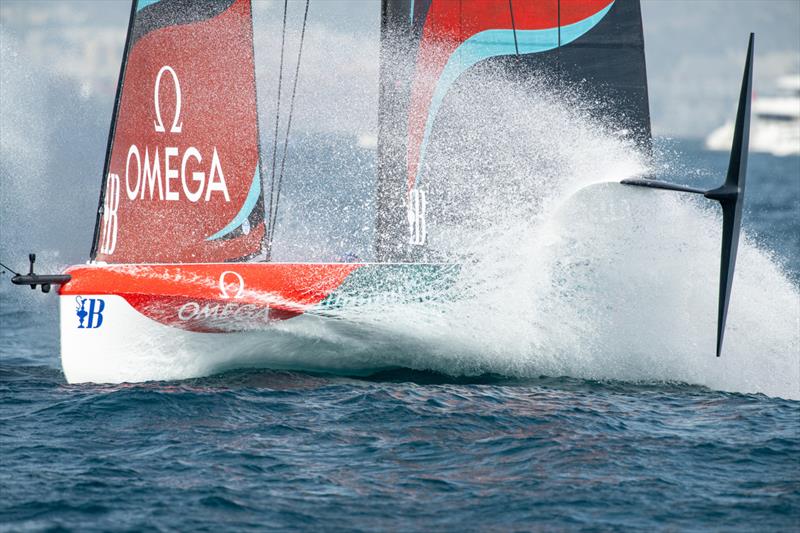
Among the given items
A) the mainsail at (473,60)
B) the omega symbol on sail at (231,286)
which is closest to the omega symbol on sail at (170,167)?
the omega symbol on sail at (231,286)

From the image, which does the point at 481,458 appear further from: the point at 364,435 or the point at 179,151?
the point at 179,151

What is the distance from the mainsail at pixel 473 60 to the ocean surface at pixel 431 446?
4.80 ft

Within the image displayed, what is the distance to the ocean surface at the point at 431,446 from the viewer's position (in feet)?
20.2

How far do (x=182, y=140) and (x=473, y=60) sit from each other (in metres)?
2.79

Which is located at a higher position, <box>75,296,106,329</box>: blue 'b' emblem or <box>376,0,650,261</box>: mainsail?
<box>376,0,650,261</box>: mainsail

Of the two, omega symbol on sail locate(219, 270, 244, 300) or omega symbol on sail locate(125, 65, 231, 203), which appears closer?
omega symbol on sail locate(219, 270, 244, 300)

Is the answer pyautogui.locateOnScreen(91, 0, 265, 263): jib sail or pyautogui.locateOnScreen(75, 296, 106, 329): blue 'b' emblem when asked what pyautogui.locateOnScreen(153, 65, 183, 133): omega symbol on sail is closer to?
pyautogui.locateOnScreen(91, 0, 265, 263): jib sail

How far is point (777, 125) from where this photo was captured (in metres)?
112

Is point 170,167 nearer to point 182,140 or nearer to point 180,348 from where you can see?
point 182,140

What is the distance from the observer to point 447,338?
9.68 m

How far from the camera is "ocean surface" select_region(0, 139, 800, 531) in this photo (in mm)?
6156

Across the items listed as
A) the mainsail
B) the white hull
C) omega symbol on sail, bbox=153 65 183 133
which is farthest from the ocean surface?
omega symbol on sail, bbox=153 65 183 133

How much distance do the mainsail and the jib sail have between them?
1257mm

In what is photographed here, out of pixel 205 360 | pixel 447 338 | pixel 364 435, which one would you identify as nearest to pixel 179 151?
pixel 205 360
